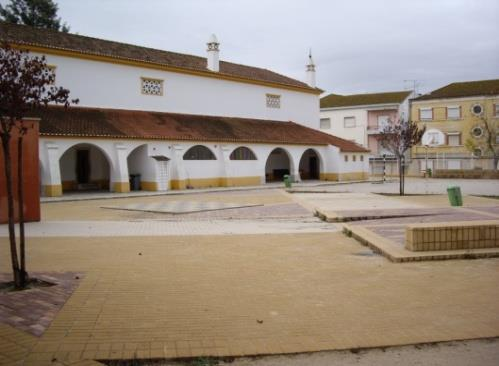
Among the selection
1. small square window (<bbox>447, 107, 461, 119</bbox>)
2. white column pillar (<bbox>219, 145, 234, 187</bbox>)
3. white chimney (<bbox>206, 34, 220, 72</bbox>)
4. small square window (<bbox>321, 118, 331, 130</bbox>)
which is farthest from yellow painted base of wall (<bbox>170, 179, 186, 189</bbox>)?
small square window (<bbox>447, 107, 461, 119</bbox>)

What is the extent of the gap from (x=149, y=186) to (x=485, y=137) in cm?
3892

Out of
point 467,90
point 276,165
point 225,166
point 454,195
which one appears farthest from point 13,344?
point 467,90

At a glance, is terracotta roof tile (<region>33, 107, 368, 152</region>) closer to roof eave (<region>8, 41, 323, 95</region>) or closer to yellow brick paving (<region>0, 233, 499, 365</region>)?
roof eave (<region>8, 41, 323, 95</region>)

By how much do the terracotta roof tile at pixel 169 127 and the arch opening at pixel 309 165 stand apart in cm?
228

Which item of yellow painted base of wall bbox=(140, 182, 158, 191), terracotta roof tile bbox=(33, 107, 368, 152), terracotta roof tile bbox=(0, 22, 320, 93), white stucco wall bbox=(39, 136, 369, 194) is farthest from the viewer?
yellow painted base of wall bbox=(140, 182, 158, 191)

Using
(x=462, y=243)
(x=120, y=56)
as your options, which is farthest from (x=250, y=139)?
(x=462, y=243)

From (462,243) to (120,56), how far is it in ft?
91.2

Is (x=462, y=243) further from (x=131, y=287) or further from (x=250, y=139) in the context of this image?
(x=250, y=139)

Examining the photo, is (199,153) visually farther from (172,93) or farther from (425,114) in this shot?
(425,114)

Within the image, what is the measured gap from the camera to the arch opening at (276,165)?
42.7 metres

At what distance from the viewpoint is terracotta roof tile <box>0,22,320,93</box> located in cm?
2931

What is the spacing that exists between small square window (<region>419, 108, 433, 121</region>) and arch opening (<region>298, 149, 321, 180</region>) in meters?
18.6

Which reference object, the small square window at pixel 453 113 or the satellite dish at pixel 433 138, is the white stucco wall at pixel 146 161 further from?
the small square window at pixel 453 113

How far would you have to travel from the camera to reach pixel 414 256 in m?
8.45
